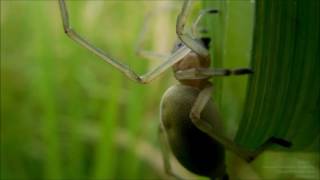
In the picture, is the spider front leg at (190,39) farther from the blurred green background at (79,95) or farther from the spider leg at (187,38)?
the blurred green background at (79,95)

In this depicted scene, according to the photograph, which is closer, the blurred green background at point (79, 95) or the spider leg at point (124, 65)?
the spider leg at point (124, 65)

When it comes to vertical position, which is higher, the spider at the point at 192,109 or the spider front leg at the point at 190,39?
the spider front leg at the point at 190,39

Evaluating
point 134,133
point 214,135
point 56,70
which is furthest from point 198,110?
point 56,70

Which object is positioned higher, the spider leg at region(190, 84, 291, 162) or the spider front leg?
the spider front leg

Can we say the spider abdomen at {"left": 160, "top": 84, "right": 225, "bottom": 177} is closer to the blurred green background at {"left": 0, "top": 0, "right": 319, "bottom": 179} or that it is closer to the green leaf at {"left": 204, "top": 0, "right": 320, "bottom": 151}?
the green leaf at {"left": 204, "top": 0, "right": 320, "bottom": 151}

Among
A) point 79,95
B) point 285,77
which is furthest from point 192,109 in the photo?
point 79,95

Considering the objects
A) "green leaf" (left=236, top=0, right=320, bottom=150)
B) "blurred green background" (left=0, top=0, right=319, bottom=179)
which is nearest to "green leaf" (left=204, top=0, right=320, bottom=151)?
"green leaf" (left=236, top=0, right=320, bottom=150)

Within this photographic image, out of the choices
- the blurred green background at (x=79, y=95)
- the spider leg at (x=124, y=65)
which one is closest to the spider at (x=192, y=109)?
the spider leg at (x=124, y=65)
